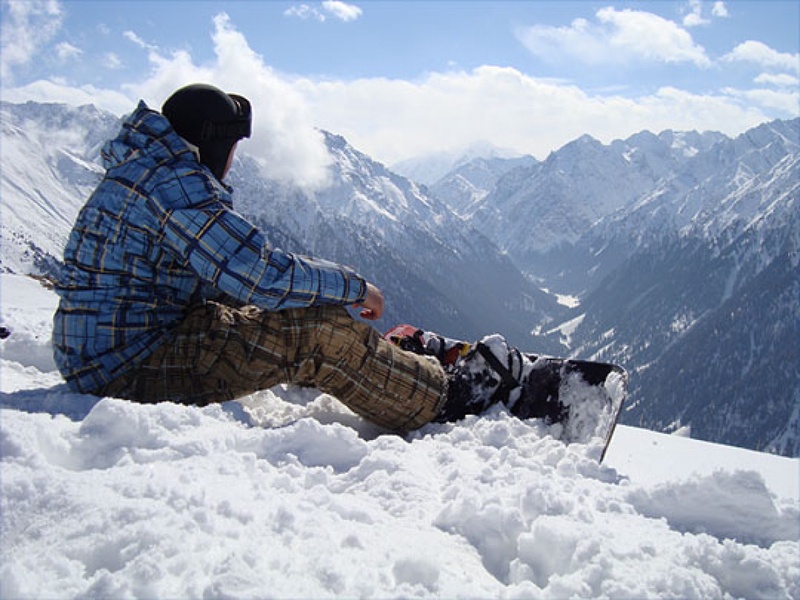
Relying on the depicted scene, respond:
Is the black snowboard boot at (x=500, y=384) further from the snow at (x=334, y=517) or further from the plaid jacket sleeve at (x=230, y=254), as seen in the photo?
the plaid jacket sleeve at (x=230, y=254)

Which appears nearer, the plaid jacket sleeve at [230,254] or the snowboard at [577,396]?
the plaid jacket sleeve at [230,254]

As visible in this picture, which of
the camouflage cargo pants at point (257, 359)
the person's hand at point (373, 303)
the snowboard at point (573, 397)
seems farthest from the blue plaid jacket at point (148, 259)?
the snowboard at point (573, 397)

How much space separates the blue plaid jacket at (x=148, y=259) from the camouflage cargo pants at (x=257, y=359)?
0.42 feet

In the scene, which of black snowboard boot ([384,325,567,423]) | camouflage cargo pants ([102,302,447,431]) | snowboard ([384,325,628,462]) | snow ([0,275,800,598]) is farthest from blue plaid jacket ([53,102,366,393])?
snowboard ([384,325,628,462])

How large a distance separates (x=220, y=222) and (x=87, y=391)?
134cm

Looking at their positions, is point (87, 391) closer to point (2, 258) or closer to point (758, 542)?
point (758, 542)

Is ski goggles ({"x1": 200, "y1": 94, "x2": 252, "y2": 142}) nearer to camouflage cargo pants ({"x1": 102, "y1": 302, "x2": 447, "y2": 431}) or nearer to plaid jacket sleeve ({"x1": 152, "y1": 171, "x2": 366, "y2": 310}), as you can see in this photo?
plaid jacket sleeve ({"x1": 152, "y1": 171, "x2": 366, "y2": 310})

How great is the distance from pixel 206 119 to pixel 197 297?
46.0 inches

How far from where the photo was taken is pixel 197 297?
13.2 feet

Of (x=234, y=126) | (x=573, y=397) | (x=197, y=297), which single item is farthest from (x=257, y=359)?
(x=573, y=397)

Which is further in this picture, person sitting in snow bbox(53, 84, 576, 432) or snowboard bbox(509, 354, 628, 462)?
snowboard bbox(509, 354, 628, 462)

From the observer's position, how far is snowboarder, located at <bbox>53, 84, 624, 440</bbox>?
3350mm

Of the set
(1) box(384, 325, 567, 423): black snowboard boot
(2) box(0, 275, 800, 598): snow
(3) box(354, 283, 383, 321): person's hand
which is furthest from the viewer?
(1) box(384, 325, 567, 423): black snowboard boot

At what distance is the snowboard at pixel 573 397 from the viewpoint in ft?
13.9
